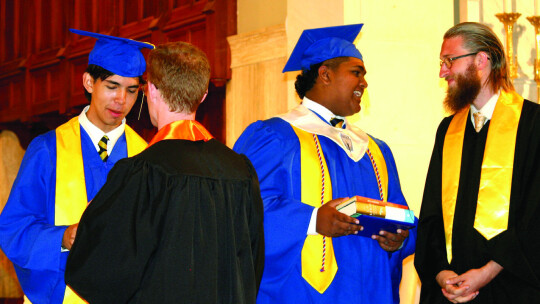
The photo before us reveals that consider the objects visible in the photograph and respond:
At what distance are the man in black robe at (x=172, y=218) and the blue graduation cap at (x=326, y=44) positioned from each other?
4.27ft

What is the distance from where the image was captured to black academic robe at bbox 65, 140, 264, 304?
2430mm

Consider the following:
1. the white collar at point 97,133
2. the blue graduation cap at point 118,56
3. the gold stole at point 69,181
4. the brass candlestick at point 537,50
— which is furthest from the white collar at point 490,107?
the brass candlestick at point 537,50

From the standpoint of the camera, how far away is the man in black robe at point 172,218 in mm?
2434

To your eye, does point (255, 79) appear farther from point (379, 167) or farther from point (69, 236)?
point (69, 236)

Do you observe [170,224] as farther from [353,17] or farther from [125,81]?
[353,17]

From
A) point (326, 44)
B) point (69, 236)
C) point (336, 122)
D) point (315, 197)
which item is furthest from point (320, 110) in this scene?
point (69, 236)

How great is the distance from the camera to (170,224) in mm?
2467

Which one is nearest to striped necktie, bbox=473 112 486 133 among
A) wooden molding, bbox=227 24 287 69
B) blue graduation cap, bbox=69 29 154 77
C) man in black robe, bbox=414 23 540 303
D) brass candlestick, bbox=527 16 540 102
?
Answer: man in black robe, bbox=414 23 540 303

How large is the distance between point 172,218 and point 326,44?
178 cm

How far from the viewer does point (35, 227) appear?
3242 millimetres

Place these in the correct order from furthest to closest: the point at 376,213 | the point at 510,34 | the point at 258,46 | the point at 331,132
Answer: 1. the point at 258,46
2. the point at 510,34
3. the point at 331,132
4. the point at 376,213

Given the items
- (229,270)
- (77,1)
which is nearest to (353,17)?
(229,270)

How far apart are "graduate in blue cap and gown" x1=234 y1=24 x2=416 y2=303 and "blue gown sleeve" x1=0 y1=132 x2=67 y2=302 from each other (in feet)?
3.19

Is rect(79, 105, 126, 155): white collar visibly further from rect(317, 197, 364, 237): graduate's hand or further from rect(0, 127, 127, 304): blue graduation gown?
rect(317, 197, 364, 237): graduate's hand
